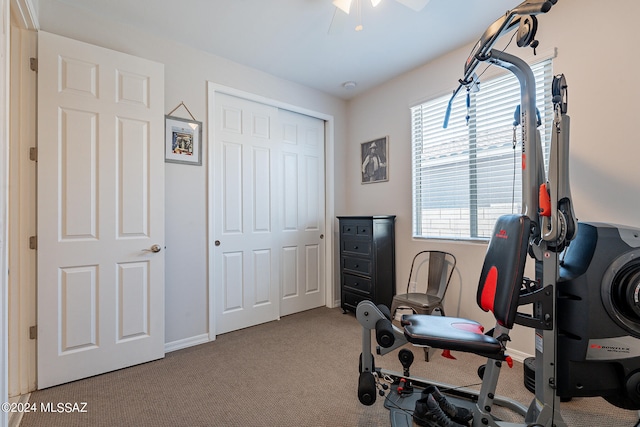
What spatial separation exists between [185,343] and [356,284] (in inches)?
69.9

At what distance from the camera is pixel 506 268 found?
1448 mm

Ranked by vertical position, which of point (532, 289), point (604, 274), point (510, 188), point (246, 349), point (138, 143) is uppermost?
point (138, 143)

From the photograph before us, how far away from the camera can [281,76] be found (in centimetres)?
325

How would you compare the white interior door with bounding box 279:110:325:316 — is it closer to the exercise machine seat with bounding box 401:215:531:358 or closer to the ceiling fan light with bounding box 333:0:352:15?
the ceiling fan light with bounding box 333:0:352:15

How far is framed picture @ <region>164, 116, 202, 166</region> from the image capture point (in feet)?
8.41

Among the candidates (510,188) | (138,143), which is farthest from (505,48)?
(138,143)

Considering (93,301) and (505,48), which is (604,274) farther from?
(93,301)

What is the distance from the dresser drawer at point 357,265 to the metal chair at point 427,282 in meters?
0.44

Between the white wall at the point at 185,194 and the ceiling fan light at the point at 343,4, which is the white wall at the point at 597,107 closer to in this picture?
the ceiling fan light at the point at 343,4

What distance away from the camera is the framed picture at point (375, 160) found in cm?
341

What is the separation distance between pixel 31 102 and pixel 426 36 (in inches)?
117

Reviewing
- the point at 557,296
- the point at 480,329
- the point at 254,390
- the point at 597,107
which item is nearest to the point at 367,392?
the point at 480,329

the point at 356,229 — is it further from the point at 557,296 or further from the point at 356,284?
the point at 557,296

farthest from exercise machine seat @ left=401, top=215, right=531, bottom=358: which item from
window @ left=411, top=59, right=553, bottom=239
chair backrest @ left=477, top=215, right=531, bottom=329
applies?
window @ left=411, top=59, right=553, bottom=239
